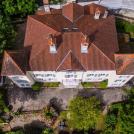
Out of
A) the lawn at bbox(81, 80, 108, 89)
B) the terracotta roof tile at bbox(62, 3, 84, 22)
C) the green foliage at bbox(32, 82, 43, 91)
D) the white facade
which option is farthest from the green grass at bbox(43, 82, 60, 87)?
the terracotta roof tile at bbox(62, 3, 84, 22)

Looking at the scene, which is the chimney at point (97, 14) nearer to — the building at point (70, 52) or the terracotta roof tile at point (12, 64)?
the building at point (70, 52)

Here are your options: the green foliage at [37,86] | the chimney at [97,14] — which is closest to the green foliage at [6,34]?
the green foliage at [37,86]

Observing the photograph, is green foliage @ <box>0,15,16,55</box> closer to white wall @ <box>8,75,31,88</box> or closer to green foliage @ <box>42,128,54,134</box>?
white wall @ <box>8,75,31,88</box>

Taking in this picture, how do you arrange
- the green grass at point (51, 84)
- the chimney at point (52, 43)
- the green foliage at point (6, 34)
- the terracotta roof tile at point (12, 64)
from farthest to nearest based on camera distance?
the green grass at point (51, 84), the green foliage at point (6, 34), the terracotta roof tile at point (12, 64), the chimney at point (52, 43)

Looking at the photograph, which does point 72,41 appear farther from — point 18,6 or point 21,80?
point 18,6

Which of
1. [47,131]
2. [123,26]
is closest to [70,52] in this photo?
[47,131]

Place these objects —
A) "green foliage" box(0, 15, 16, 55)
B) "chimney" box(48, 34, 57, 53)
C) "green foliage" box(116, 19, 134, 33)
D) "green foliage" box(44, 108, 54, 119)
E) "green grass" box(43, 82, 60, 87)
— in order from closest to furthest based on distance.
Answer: "chimney" box(48, 34, 57, 53), "green foliage" box(0, 15, 16, 55), "green foliage" box(44, 108, 54, 119), "green grass" box(43, 82, 60, 87), "green foliage" box(116, 19, 134, 33)

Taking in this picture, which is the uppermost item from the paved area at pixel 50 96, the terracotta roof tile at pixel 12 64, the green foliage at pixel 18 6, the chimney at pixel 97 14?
the green foliage at pixel 18 6
